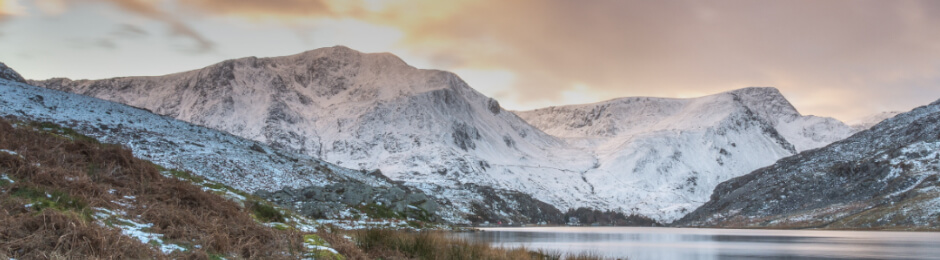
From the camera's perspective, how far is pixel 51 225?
1255cm

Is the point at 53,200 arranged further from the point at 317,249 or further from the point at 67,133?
the point at 67,133

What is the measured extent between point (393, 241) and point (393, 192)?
233 feet

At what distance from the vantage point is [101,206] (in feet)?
50.2

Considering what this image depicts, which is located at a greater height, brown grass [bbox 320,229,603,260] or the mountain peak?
the mountain peak

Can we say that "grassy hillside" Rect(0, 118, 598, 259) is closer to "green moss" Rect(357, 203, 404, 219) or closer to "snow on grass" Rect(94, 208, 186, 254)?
"snow on grass" Rect(94, 208, 186, 254)

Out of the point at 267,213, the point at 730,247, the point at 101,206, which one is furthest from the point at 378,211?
the point at 101,206

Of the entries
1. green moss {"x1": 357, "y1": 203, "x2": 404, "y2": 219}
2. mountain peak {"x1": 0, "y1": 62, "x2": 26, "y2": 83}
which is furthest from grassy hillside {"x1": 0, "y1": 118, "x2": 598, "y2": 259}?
mountain peak {"x1": 0, "y1": 62, "x2": 26, "y2": 83}

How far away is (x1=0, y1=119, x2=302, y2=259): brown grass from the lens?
1227cm

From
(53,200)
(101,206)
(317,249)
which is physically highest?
(53,200)

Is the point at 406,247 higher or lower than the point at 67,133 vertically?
lower

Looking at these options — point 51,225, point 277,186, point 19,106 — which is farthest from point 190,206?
point 19,106

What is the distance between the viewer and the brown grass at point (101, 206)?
40.3ft

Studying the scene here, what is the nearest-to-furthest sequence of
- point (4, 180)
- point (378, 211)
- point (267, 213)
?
point (4, 180)
point (267, 213)
point (378, 211)

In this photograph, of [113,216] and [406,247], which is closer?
[113,216]
